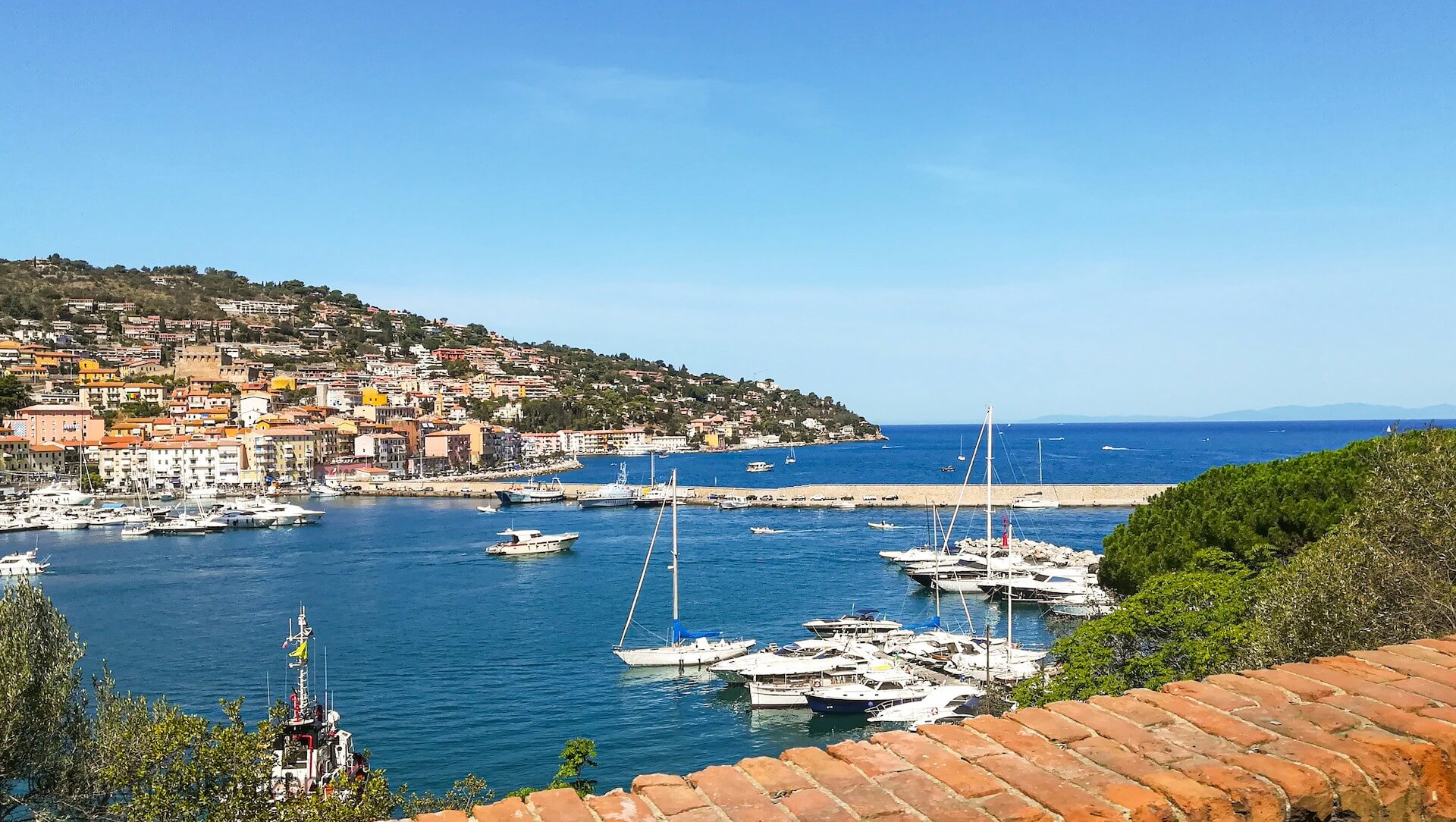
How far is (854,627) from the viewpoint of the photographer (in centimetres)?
2320

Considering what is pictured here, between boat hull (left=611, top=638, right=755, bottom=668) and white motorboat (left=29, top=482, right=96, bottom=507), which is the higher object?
white motorboat (left=29, top=482, right=96, bottom=507)

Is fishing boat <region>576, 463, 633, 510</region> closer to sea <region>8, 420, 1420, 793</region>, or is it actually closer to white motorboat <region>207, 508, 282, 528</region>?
sea <region>8, 420, 1420, 793</region>

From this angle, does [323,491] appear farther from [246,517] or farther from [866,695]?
[866,695]

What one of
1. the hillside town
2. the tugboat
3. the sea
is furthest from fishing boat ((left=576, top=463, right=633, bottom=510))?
the tugboat

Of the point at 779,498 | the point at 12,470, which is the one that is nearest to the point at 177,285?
the point at 12,470

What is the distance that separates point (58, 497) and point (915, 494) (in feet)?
172

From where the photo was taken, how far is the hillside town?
74.5 metres

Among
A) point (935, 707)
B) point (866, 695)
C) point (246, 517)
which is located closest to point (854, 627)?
point (866, 695)

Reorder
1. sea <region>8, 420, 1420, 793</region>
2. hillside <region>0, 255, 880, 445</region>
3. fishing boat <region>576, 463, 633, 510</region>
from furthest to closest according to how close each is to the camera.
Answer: hillside <region>0, 255, 880, 445</region> < fishing boat <region>576, 463, 633, 510</region> < sea <region>8, 420, 1420, 793</region>

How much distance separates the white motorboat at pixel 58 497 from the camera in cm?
5741

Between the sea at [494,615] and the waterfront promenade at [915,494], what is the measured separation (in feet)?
7.14

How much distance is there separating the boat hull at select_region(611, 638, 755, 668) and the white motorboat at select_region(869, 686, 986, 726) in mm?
4906

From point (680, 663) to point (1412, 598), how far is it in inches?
645

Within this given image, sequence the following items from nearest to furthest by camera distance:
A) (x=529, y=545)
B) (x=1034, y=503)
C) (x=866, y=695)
→ (x=866, y=695) → (x=529, y=545) → (x=1034, y=503)
